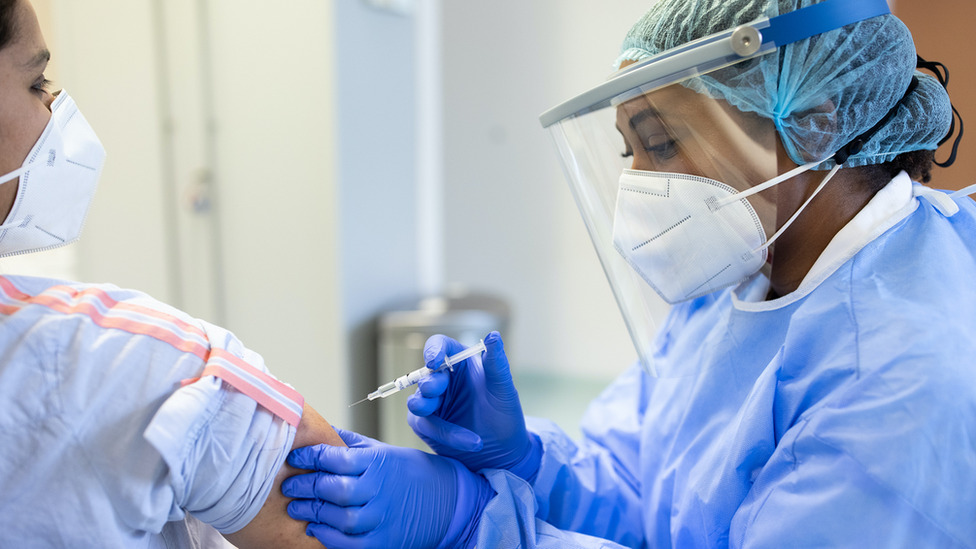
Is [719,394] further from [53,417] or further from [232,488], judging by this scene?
[53,417]

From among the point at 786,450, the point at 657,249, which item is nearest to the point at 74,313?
the point at 657,249

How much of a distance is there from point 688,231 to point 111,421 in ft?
2.73

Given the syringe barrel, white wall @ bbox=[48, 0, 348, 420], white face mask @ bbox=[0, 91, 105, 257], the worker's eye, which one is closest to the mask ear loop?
the worker's eye

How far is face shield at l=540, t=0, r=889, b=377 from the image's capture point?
0.91m

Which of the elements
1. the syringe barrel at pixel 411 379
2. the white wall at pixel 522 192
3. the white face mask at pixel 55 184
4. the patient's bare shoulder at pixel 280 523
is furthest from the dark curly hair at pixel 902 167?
the white wall at pixel 522 192

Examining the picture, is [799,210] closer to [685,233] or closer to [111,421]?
[685,233]

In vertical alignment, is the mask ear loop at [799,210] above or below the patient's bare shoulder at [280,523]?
above

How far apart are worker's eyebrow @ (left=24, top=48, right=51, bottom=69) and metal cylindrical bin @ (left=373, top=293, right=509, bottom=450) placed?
1.59 metres

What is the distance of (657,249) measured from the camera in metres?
1.11

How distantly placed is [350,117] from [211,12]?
0.53 metres

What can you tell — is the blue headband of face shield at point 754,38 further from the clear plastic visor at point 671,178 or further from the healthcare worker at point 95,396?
the healthcare worker at point 95,396

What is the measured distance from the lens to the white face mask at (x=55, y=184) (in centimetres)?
85

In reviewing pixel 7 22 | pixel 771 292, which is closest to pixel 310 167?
pixel 7 22

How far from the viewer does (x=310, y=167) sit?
7.67ft
